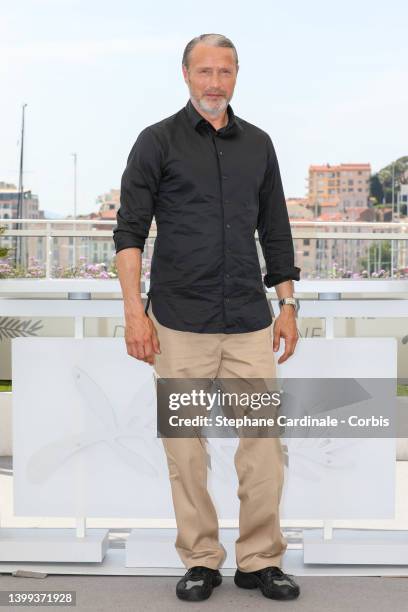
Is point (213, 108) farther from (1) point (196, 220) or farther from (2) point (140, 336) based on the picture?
(2) point (140, 336)

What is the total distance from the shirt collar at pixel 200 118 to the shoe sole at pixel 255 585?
1.16 metres

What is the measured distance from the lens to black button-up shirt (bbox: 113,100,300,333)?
7.90 ft

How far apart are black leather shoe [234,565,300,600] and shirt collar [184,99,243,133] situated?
1138 mm

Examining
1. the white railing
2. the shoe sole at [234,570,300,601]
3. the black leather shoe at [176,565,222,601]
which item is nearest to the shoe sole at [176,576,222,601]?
the black leather shoe at [176,565,222,601]

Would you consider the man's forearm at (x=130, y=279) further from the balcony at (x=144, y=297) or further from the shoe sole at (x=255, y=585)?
the shoe sole at (x=255, y=585)

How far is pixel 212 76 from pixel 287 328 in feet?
2.21

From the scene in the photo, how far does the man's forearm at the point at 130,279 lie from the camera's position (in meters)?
2.38

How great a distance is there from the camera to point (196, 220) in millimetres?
2408

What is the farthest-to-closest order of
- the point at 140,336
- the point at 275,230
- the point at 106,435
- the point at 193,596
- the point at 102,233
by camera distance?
the point at 102,233 < the point at 106,435 < the point at 275,230 < the point at 193,596 < the point at 140,336

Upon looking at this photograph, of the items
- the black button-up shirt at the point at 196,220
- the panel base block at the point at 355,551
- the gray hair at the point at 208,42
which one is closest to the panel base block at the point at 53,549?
the panel base block at the point at 355,551

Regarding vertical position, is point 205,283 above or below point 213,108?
below

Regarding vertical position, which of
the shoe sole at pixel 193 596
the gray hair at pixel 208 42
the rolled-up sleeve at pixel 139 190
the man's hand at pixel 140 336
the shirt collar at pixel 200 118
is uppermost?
the gray hair at pixel 208 42

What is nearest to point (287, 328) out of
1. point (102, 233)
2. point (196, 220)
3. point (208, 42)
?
point (196, 220)

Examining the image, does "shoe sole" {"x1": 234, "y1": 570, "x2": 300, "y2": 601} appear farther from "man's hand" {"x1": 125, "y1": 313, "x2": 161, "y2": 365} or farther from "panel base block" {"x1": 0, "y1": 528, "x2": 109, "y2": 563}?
"man's hand" {"x1": 125, "y1": 313, "x2": 161, "y2": 365}
